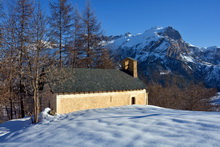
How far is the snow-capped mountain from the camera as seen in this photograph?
248ft

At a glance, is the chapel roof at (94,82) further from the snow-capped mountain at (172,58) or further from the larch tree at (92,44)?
the snow-capped mountain at (172,58)

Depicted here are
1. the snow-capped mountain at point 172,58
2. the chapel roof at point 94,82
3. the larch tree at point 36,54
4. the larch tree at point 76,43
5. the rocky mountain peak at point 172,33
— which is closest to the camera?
the larch tree at point 36,54

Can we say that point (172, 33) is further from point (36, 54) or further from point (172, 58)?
point (36, 54)

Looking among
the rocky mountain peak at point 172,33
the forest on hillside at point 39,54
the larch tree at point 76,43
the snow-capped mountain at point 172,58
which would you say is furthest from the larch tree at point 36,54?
the rocky mountain peak at point 172,33

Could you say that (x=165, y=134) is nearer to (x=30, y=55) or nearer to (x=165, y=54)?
(x=30, y=55)

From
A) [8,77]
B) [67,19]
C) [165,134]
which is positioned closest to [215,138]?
[165,134]

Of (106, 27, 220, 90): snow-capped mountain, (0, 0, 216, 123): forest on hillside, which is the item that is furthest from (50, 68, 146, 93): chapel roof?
(106, 27, 220, 90): snow-capped mountain

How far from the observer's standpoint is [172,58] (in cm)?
9244

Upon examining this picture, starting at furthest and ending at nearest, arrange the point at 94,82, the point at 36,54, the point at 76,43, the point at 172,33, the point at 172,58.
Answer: the point at 172,33 < the point at 172,58 < the point at 76,43 < the point at 94,82 < the point at 36,54

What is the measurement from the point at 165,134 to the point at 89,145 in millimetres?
1845

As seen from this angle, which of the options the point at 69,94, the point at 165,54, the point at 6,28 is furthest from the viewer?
the point at 165,54

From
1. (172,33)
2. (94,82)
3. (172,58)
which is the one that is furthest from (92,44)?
(172,33)

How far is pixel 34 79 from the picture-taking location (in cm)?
871

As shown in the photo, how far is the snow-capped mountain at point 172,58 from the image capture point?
75.7m
